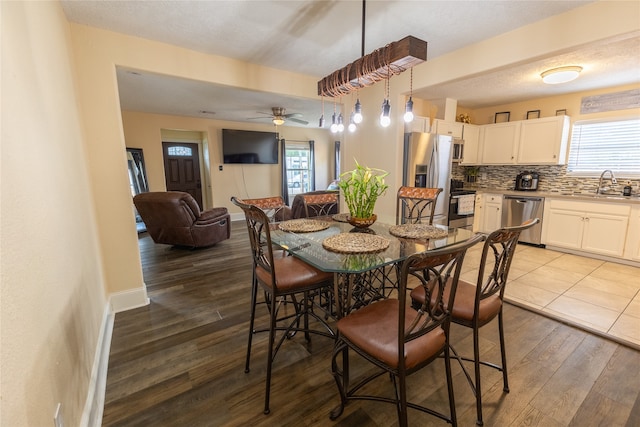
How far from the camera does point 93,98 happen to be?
2260 mm

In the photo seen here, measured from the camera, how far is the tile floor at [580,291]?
89.2 inches

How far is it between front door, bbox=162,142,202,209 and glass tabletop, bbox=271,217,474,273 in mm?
5611

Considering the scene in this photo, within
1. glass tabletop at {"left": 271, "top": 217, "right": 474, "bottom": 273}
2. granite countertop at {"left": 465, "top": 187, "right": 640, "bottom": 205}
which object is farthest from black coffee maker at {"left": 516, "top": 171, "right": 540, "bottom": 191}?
glass tabletop at {"left": 271, "top": 217, "right": 474, "bottom": 273}

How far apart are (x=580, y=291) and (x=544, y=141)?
8.61 feet

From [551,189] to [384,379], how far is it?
15.4ft

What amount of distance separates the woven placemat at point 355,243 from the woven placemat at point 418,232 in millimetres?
238

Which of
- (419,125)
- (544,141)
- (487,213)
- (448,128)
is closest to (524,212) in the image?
(487,213)

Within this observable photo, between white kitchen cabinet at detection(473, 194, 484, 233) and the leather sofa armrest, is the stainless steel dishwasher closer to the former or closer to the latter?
white kitchen cabinet at detection(473, 194, 484, 233)

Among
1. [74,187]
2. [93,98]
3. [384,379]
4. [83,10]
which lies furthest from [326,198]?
[83,10]

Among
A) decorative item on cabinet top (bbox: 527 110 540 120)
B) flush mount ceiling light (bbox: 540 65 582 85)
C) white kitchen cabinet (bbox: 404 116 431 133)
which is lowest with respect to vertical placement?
white kitchen cabinet (bbox: 404 116 431 133)

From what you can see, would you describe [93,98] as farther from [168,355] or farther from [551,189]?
[551,189]

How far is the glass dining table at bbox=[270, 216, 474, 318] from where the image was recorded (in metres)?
1.44

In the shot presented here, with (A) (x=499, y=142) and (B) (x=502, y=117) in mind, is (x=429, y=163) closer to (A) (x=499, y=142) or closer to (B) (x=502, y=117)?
(A) (x=499, y=142)

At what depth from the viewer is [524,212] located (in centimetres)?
436
